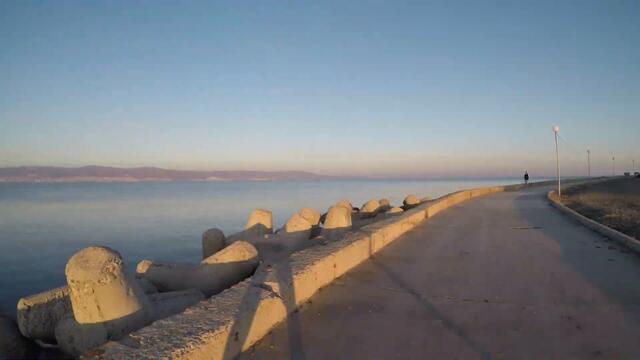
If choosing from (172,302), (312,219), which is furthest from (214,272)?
(312,219)

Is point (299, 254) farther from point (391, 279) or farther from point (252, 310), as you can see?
point (252, 310)

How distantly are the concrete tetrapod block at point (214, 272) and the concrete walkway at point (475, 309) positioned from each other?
2083mm

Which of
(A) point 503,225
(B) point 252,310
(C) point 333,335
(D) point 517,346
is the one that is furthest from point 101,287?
(A) point 503,225

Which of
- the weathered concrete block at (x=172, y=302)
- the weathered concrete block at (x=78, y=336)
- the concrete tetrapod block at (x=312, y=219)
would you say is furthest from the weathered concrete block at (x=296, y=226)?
the weathered concrete block at (x=78, y=336)

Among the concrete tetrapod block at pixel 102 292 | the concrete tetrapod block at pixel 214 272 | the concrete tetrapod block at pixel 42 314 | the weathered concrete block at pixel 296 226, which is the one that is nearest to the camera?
the concrete tetrapod block at pixel 102 292

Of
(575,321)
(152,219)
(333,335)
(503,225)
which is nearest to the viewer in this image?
(333,335)

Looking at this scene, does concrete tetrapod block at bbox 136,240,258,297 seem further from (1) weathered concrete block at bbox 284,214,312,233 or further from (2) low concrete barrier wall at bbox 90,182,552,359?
(1) weathered concrete block at bbox 284,214,312,233

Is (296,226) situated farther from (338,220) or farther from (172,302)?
(172,302)

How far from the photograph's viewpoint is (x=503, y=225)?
453 inches

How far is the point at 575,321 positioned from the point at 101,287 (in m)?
4.70

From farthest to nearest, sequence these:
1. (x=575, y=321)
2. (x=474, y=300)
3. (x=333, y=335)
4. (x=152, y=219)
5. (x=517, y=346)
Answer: (x=152, y=219) → (x=474, y=300) → (x=575, y=321) → (x=333, y=335) → (x=517, y=346)

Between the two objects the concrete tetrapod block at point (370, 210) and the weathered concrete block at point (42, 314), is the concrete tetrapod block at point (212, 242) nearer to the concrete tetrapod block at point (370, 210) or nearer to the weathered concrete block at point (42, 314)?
the weathered concrete block at point (42, 314)

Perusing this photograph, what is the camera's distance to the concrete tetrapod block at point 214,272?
6691mm

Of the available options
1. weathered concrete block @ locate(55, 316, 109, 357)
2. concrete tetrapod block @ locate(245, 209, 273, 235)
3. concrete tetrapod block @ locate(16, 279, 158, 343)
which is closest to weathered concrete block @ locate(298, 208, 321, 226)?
concrete tetrapod block @ locate(245, 209, 273, 235)
